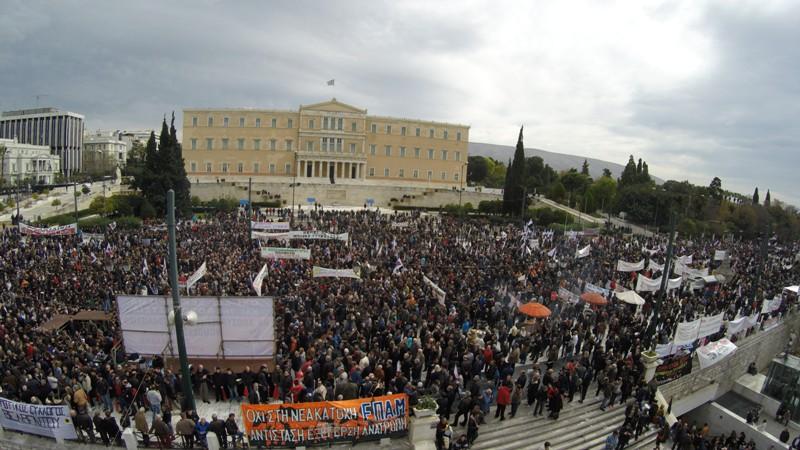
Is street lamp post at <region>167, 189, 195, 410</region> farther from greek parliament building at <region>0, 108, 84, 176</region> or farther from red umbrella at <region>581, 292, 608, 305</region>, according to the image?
greek parliament building at <region>0, 108, 84, 176</region>

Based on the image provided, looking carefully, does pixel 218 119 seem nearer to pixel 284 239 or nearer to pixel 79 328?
pixel 284 239

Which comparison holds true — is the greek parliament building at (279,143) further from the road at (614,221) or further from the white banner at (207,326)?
the white banner at (207,326)

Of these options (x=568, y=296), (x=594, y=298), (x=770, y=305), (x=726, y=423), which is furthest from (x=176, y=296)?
(x=770, y=305)

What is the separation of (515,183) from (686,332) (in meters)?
36.4

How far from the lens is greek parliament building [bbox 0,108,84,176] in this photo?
4461 inches

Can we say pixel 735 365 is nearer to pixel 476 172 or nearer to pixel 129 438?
pixel 129 438

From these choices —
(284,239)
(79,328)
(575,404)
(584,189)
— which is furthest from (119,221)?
(584,189)

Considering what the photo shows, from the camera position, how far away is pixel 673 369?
45.7ft

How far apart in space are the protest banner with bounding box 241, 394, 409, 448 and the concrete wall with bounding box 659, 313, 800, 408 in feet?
31.1

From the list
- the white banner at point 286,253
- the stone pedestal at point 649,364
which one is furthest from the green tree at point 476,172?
the stone pedestal at point 649,364

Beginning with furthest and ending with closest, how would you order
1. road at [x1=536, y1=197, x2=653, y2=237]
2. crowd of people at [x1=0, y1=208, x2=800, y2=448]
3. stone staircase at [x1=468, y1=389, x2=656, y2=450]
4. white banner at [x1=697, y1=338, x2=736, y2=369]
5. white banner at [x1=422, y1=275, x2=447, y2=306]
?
1. road at [x1=536, y1=197, x2=653, y2=237]
2. white banner at [x1=422, y1=275, x2=447, y2=306]
3. white banner at [x1=697, y1=338, x2=736, y2=369]
4. stone staircase at [x1=468, y1=389, x2=656, y2=450]
5. crowd of people at [x1=0, y1=208, x2=800, y2=448]

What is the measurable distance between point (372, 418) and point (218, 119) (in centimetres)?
6484

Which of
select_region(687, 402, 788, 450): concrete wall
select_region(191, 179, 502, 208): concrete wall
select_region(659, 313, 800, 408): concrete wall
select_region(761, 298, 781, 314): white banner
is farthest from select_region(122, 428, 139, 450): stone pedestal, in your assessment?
select_region(191, 179, 502, 208): concrete wall

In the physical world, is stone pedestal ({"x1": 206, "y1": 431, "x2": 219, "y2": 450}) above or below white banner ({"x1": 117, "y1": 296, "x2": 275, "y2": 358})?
below
